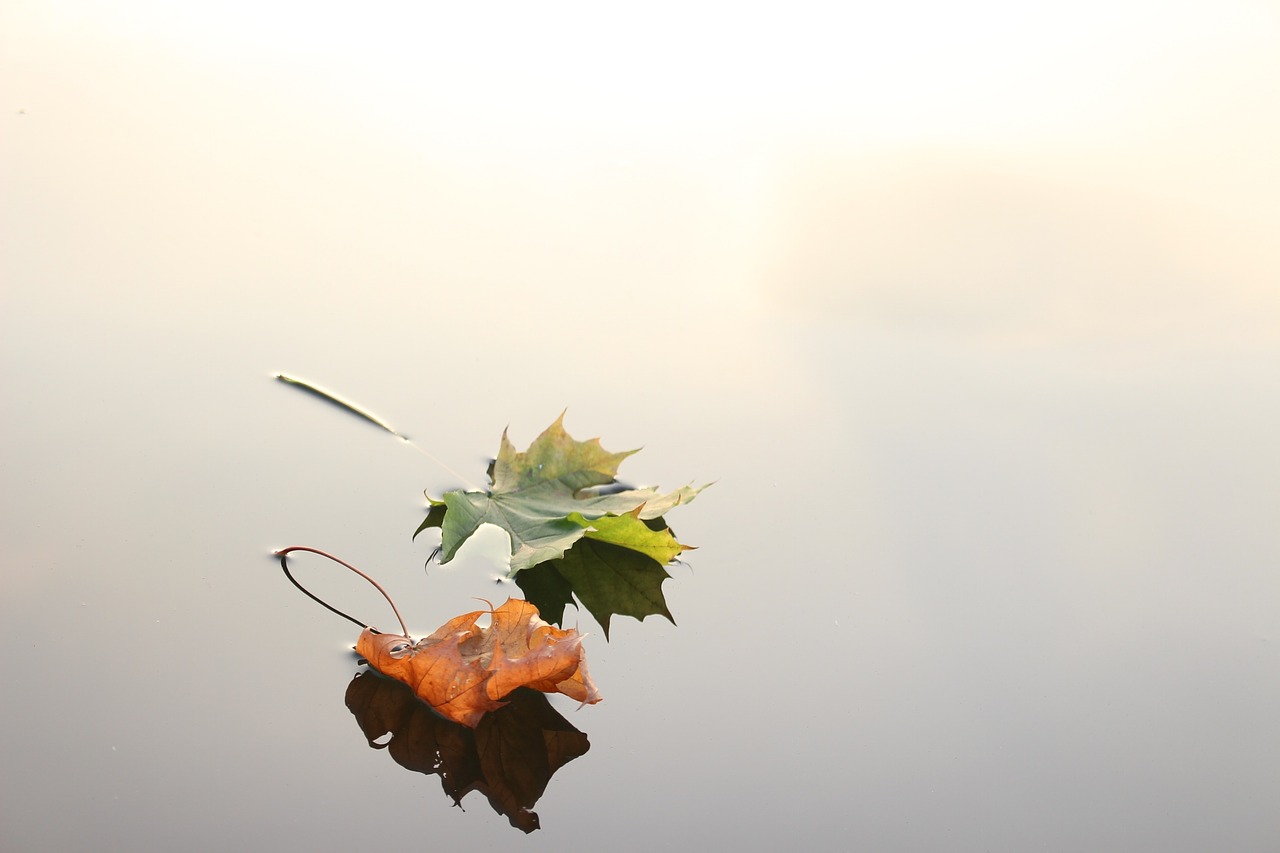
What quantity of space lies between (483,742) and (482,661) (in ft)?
0.14

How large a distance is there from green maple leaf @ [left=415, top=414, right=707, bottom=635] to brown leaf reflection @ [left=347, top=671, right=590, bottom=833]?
95 mm

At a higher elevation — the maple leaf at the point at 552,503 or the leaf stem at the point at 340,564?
the maple leaf at the point at 552,503

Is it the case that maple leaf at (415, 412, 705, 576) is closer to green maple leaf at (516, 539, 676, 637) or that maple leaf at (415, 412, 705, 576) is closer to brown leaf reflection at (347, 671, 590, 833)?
green maple leaf at (516, 539, 676, 637)

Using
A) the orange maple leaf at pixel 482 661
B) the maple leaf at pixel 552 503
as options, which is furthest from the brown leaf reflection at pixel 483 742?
the maple leaf at pixel 552 503

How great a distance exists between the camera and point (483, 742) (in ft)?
1.91

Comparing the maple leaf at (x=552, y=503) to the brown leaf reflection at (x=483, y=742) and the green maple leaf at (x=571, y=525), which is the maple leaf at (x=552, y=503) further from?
the brown leaf reflection at (x=483, y=742)

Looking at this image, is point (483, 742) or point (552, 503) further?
point (552, 503)

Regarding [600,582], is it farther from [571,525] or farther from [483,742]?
[483,742]

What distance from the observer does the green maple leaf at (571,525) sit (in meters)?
0.71

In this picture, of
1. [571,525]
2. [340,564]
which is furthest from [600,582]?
[340,564]

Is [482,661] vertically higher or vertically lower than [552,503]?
lower

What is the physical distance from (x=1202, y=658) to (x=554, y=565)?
0.40m

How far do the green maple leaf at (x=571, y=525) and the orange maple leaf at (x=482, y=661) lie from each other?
63mm

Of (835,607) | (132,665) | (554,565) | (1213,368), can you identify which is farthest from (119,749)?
(1213,368)
